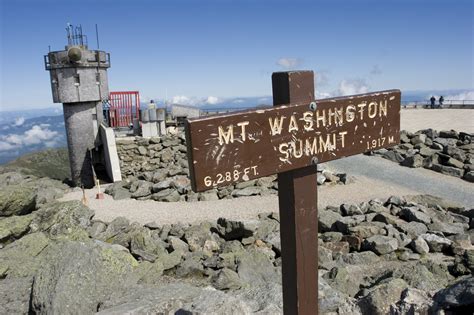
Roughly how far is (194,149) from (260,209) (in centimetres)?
1158

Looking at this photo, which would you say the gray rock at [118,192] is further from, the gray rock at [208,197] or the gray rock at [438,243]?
the gray rock at [438,243]

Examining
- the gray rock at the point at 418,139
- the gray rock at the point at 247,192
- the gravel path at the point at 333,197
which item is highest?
the gray rock at the point at 418,139

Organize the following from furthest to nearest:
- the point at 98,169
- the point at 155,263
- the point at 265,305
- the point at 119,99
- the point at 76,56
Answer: the point at 119,99, the point at 98,169, the point at 76,56, the point at 155,263, the point at 265,305

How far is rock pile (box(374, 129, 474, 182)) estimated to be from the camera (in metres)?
17.9

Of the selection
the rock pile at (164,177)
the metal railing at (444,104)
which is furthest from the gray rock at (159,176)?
the metal railing at (444,104)

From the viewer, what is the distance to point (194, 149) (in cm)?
266

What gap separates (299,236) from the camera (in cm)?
327

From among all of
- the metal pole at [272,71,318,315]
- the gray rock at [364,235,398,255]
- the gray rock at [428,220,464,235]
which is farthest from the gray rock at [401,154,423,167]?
the metal pole at [272,71,318,315]

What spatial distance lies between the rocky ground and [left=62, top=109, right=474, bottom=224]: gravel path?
110cm

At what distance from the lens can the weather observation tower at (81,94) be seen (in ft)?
67.3

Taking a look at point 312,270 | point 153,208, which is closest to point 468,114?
point 153,208

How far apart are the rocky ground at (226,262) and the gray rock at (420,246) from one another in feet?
0.08

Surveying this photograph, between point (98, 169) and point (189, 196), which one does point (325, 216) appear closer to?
point (189, 196)

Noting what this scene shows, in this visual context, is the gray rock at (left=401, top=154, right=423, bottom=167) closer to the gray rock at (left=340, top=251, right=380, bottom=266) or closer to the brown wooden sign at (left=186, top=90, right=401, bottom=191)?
the gray rock at (left=340, top=251, right=380, bottom=266)
